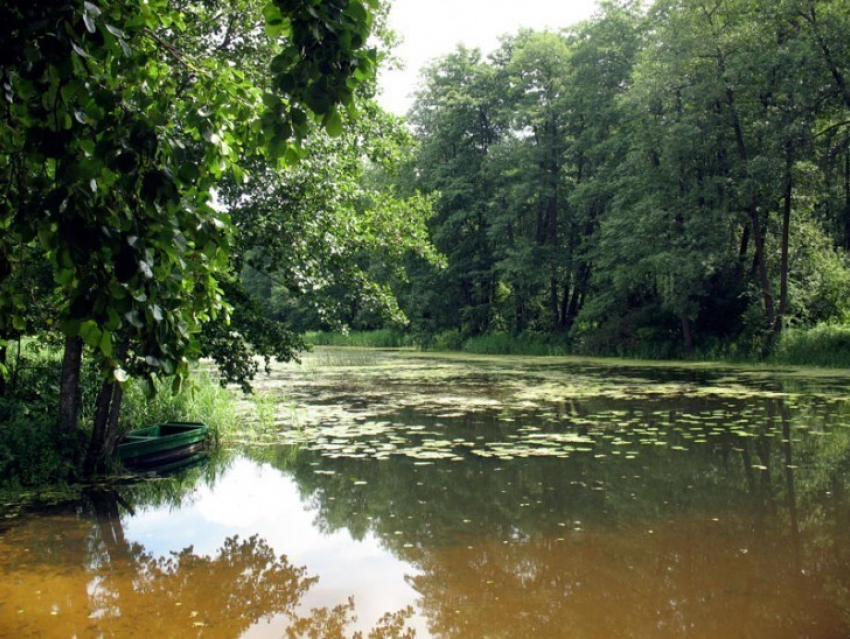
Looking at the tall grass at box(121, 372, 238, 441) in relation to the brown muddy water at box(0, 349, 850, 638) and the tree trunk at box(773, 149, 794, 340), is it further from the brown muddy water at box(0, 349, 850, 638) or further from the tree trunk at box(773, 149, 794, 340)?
the tree trunk at box(773, 149, 794, 340)

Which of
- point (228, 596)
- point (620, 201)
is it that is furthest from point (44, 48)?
point (620, 201)

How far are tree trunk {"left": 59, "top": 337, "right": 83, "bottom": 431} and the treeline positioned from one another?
10.5m

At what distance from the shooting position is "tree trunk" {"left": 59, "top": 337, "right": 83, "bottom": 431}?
753cm

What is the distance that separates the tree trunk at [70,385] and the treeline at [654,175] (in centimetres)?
1047

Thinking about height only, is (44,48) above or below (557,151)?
below

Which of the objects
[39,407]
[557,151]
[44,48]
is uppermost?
[557,151]

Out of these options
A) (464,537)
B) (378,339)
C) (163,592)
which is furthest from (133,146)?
(378,339)

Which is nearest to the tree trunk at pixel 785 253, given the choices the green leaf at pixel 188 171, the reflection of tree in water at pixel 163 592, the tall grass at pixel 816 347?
the tall grass at pixel 816 347

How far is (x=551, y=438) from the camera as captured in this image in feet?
30.3

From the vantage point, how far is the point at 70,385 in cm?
763

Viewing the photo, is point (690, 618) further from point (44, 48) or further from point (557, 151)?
point (557, 151)

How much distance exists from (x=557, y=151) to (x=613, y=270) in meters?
7.92

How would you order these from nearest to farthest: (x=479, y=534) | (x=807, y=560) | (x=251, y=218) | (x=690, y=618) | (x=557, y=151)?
(x=690, y=618), (x=807, y=560), (x=479, y=534), (x=251, y=218), (x=557, y=151)

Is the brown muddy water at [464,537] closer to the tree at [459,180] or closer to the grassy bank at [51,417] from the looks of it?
the grassy bank at [51,417]
